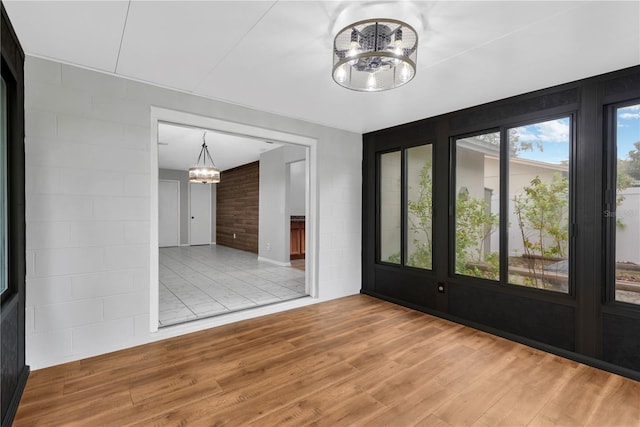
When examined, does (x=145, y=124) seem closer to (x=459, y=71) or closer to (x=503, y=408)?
(x=459, y=71)

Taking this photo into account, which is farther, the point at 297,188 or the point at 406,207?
the point at 297,188

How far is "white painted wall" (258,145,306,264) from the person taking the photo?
6.57 meters

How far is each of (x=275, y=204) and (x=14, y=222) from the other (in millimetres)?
4919

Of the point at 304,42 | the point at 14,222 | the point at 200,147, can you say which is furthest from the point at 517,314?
the point at 200,147

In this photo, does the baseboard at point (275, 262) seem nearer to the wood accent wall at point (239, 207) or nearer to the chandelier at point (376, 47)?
the wood accent wall at point (239, 207)

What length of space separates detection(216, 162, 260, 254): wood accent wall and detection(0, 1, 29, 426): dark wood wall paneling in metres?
5.85

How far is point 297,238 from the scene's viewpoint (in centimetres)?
775

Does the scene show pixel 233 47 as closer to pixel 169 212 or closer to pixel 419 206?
pixel 419 206

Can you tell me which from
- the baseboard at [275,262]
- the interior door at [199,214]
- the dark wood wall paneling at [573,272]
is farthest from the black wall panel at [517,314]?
the interior door at [199,214]

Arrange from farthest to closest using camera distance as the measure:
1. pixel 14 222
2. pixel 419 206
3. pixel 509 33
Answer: pixel 419 206 → pixel 14 222 → pixel 509 33

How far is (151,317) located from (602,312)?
3.82m

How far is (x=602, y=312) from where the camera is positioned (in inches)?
95.5

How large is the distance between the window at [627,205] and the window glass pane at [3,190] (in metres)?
4.31

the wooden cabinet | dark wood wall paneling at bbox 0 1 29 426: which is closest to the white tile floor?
the wooden cabinet
